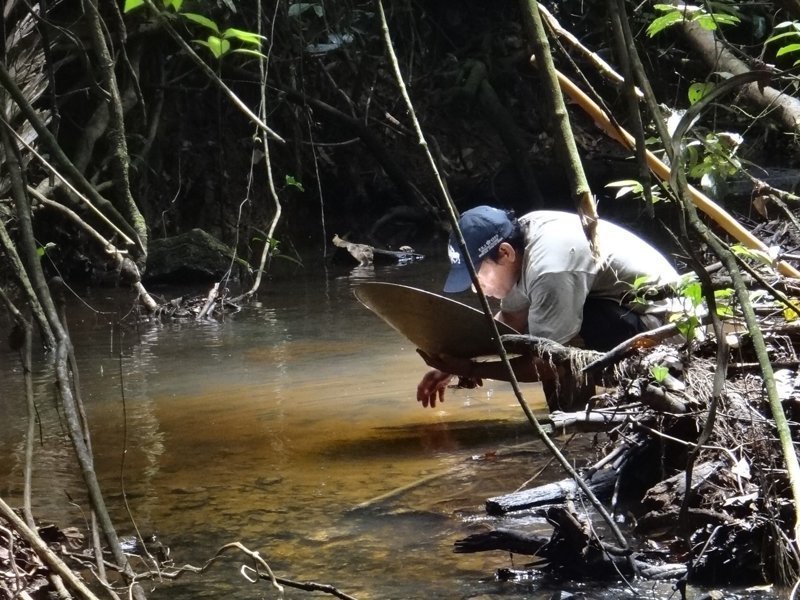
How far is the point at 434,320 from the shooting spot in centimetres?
354

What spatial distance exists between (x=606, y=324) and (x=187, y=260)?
565 cm

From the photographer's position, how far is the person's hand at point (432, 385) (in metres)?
3.79

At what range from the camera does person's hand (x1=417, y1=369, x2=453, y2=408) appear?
12.4 ft

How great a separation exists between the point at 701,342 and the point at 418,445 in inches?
47.2

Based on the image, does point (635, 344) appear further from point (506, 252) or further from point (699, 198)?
point (506, 252)

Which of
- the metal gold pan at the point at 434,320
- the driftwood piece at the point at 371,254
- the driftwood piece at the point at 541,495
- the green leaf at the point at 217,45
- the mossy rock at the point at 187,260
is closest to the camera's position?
the green leaf at the point at 217,45

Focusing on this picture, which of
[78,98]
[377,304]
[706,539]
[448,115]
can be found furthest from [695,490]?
[448,115]

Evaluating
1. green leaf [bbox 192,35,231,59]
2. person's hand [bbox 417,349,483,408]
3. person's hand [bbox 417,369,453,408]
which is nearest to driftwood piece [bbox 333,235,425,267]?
person's hand [bbox 417,349,483,408]

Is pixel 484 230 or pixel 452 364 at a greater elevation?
pixel 484 230

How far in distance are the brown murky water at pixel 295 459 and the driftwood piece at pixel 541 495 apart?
0.22 ft

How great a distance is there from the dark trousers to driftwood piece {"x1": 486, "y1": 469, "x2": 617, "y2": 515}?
835mm

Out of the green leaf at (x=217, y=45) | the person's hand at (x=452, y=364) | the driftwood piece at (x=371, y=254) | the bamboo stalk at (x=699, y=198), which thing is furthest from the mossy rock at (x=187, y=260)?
the green leaf at (x=217, y=45)

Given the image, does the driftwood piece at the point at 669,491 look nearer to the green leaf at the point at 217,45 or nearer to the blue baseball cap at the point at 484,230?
the blue baseball cap at the point at 484,230

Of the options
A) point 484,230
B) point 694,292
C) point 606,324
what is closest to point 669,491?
point 694,292
